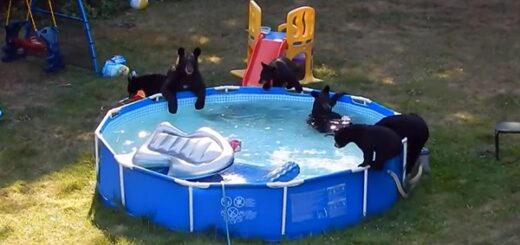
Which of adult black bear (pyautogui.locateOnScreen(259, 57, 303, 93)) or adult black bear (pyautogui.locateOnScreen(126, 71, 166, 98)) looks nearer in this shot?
adult black bear (pyautogui.locateOnScreen(126, 71, 166, 98))

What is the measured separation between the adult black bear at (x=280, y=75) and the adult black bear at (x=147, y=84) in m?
1.03

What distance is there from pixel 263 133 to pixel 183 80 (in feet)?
3.04

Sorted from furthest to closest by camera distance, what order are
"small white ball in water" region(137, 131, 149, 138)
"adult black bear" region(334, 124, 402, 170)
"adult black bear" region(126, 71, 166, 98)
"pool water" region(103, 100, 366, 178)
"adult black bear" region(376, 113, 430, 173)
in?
1. "adult black bear" region(126, 71, 166, 98)
2. "small white ball in water" region(137, 131, 149, 138)
3. "pool water" region(103, 100, 366, 178)
4. "adult black bear" region(376, 113, 430, 173)
5. "adult black bear" region(334, 124, 402, 170)

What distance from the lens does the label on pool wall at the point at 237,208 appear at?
6566 mm

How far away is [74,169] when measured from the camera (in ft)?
26.5

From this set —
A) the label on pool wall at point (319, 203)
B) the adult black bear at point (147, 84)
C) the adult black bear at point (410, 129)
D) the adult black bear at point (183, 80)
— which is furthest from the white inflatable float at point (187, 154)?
the adult black bear at point (147, 84)

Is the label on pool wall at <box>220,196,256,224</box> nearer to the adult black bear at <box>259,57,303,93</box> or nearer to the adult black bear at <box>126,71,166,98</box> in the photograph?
the adult black bear at <box>126,71,166,98</box>

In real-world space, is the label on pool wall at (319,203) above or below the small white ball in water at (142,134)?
above

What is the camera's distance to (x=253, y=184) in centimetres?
652

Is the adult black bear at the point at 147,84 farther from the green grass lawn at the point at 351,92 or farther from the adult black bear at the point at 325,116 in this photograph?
the adult black bear at the point at 325,116

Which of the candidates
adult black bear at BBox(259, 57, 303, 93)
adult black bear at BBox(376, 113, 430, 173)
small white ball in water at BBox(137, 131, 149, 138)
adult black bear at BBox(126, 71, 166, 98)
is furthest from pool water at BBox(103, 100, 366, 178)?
adult black bear at BBox(376, 113, 430, 173)

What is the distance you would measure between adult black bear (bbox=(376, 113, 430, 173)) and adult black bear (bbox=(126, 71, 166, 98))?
2.54 meters

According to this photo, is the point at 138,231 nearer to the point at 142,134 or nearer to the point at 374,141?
the point at 142,134

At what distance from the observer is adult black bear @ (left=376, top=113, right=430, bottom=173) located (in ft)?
24.1
